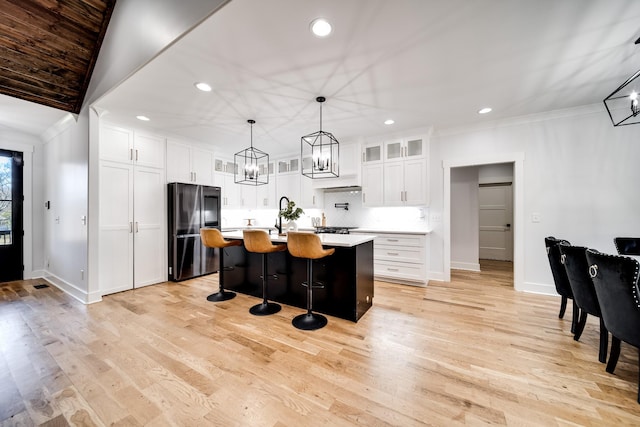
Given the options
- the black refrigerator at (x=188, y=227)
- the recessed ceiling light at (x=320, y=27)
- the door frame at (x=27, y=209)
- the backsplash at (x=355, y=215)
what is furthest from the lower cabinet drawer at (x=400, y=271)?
the door frame at (x=27, y=209)

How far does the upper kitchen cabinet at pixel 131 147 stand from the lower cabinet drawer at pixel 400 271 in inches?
170

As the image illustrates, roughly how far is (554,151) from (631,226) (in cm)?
132

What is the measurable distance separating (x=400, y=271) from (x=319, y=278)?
6.26ft

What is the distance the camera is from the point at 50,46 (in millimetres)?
2615

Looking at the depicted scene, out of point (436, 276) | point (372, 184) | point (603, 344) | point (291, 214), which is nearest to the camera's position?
point (603, 344)

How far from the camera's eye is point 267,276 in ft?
9.77

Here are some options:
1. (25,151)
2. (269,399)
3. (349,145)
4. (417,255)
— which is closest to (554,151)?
(417,255)

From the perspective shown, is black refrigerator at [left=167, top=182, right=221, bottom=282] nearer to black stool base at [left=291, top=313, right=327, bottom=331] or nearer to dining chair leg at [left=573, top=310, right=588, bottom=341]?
black stool base at [left=291, top=313, right=327, bottom=331]

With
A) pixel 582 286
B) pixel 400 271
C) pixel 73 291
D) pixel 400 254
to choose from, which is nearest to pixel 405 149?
pixel 400 254

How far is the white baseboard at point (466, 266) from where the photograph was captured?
5.14 metres

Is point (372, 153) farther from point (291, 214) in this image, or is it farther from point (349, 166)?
point (291, 214)

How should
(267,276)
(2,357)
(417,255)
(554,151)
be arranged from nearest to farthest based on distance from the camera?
(2,357) → (267,276) → (554,151) → (417,255)

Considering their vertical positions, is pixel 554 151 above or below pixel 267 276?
above

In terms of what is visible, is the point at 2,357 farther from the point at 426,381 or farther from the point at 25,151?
the point at 25,151
